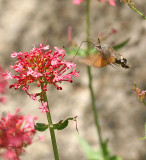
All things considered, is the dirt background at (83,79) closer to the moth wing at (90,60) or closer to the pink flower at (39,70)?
the moth wing at (90,60)

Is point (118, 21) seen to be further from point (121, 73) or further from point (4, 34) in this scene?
point (4, 34)

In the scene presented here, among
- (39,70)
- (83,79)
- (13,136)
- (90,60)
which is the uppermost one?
(83,79)

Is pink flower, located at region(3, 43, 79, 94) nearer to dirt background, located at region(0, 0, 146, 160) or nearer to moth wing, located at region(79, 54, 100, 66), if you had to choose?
moth wing, located at region(79, 54, 100, 66)

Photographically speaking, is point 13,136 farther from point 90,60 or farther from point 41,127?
point 90,60

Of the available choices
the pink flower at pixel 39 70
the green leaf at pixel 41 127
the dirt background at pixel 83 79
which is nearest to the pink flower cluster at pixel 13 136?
the green leaf at pixel 41 127

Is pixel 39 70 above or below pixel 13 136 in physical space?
above

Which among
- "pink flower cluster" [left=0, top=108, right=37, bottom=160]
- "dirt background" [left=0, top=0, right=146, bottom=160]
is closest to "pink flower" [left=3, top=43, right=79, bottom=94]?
"pink flower cluster" [left=0, top=108, right=37, bottom=160]

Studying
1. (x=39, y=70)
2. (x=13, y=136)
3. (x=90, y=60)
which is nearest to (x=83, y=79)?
(x=90, y=60)
